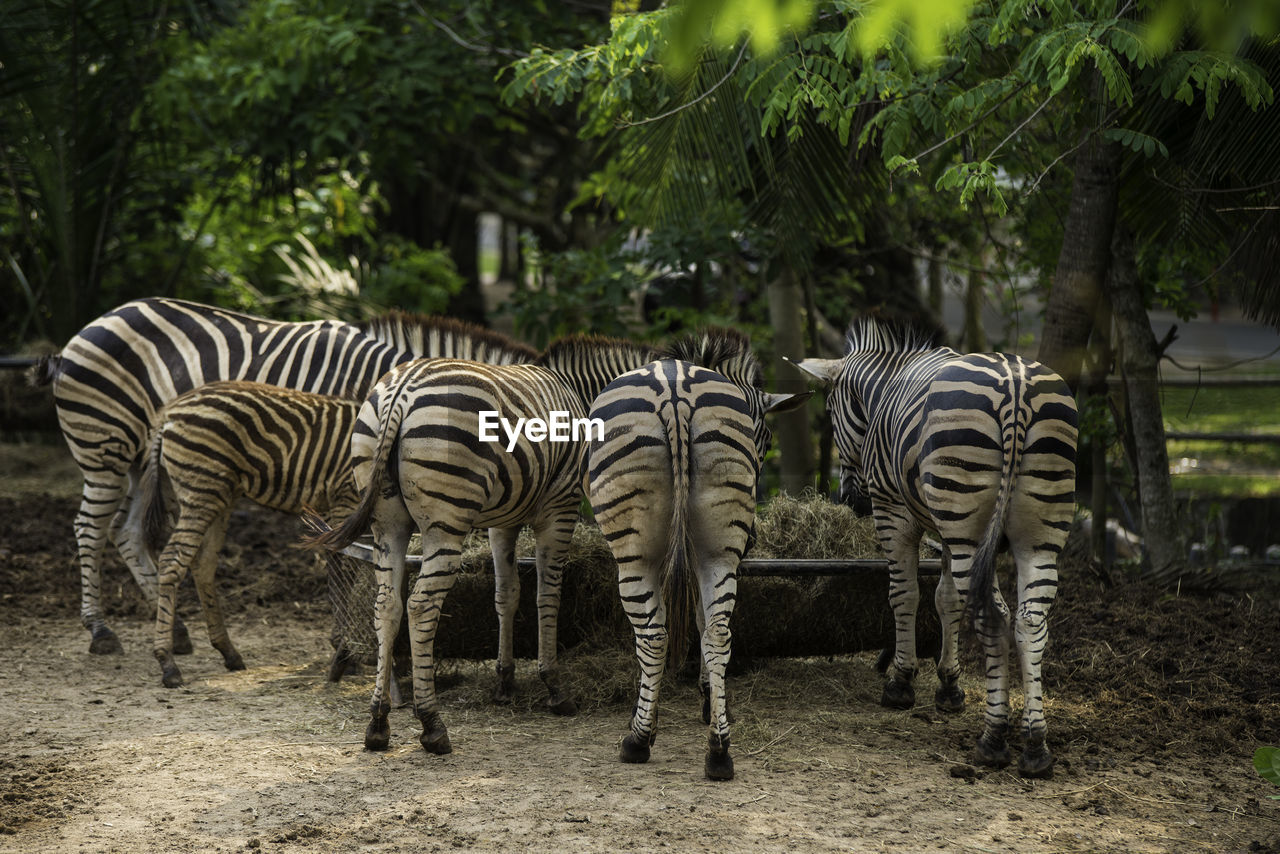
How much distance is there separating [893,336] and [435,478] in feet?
8.17

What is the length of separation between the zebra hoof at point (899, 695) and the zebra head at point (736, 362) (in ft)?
4.39

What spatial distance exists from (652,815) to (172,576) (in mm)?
3071

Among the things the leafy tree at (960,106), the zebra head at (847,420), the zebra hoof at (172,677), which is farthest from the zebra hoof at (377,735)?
the leafy tree at (960,106)

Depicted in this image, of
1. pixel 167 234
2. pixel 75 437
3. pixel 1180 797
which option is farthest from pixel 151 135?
pixel 1180 797

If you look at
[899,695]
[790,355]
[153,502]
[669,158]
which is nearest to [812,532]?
[899,695]

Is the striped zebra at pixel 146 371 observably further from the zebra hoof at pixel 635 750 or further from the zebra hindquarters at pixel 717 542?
the zebra hoof at pixel 635 750

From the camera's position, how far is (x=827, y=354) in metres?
11.8

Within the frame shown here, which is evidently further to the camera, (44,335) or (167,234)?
(167,234)

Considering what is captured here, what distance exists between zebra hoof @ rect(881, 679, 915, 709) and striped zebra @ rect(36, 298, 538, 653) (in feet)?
9.92

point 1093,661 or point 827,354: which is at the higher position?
point 827,354

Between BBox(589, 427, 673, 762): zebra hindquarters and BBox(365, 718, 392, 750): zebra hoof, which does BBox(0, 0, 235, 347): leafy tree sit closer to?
BBox(365, 718, 392, 750): zebra hoof

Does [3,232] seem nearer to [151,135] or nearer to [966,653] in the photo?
[151,135]

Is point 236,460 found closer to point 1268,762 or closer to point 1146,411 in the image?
point 1268,762

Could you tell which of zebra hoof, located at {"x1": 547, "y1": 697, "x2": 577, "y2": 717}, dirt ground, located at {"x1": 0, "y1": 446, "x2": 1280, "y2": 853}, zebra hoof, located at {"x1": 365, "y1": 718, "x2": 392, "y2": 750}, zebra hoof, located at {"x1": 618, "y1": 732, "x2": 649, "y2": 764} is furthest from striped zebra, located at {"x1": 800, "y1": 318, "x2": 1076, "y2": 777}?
zebra hoof, located at {"x1": 365, "y1": 718, "x2": 392, "y2": 750}
